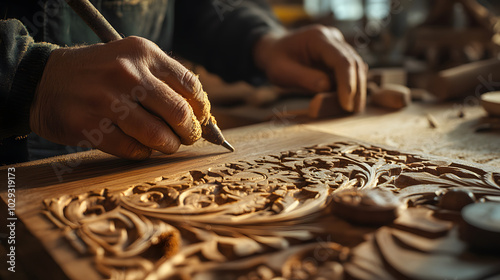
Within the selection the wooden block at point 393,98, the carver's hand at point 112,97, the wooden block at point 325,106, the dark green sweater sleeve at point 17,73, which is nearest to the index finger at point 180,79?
the carver's hand at point 112,97

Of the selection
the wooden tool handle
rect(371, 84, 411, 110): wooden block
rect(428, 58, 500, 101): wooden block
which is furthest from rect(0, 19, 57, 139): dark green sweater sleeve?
rect(428, 58, 500, 101): wooden block

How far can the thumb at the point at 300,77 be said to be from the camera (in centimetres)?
191

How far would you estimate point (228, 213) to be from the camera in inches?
33.2

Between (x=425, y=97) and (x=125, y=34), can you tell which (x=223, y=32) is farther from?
(x=425, y=97)

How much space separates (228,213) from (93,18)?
0.68 metres

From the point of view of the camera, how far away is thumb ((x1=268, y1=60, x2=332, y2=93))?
1910mm

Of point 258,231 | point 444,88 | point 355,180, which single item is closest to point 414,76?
point 444,88

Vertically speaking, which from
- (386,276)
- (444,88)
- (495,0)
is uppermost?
(495,0)

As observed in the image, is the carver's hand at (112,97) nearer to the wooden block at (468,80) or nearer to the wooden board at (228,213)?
the wooden board at (228,213)

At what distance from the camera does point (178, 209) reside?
0.86 m

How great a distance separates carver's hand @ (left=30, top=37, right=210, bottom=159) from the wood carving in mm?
169

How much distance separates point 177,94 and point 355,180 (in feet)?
1.76

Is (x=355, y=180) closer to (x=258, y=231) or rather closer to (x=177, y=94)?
(x=258, y=231)

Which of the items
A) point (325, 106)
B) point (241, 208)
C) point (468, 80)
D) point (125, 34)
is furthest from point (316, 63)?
point (241, 208)
